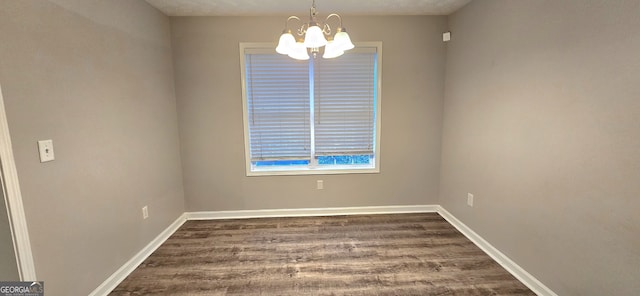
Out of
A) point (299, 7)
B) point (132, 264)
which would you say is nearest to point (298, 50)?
point (299, 7)

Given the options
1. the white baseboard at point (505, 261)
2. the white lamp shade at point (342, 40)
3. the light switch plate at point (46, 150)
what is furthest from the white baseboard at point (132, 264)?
the white baseboard at point (505, 261)

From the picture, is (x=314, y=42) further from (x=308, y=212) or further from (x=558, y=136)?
(x=308, y=212)

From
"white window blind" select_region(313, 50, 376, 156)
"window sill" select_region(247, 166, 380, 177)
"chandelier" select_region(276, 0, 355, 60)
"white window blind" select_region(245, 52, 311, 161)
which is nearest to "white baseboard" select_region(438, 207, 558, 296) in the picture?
"window sill" select_region(247, 166, 380, 177)

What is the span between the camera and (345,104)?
3.03m

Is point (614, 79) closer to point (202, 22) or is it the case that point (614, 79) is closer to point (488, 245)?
point (488, 245)

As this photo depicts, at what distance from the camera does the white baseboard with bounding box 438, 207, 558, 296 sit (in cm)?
184

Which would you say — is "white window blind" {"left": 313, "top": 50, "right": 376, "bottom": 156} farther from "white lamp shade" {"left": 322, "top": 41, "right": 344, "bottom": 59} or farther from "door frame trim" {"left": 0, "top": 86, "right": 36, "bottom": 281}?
"door frame trim" {"left": 0, "top": 86, "right": 36, "bottom": 281}

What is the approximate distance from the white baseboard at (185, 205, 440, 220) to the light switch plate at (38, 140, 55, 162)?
1821 mm

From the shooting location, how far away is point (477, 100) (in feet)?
7.97

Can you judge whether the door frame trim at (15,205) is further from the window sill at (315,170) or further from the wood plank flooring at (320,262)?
the window sill at (315,170)

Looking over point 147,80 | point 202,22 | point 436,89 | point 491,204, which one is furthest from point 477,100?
point 147,80

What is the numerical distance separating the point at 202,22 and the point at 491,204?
356cm

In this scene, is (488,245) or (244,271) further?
(488,245)

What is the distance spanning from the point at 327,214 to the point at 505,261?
186cm
